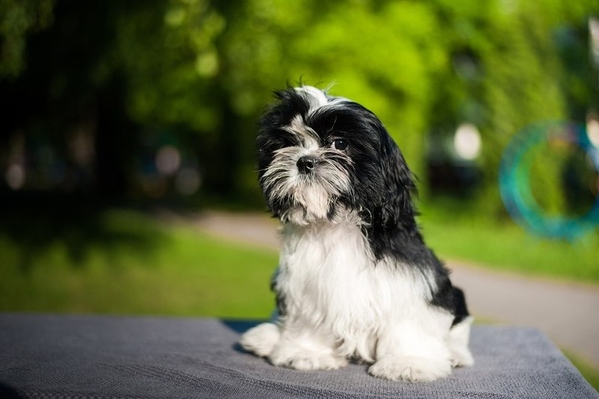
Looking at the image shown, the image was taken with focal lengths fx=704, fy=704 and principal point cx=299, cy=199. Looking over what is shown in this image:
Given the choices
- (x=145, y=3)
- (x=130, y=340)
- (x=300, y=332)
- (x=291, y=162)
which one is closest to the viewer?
(x=291, y=162)

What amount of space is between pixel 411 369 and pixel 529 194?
500 inches

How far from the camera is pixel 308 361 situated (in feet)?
12.4

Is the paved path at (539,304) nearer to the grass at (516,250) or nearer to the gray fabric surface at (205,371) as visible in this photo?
the grass at (516,250)

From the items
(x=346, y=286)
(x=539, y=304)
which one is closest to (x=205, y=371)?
(x=346, y=286)

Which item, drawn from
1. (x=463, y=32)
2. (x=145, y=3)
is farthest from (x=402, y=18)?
(x=145, y=3)

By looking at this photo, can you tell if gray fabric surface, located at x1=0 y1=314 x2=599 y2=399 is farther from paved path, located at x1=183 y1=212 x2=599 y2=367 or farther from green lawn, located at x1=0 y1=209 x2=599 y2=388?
paved path, located at x1=183 y1=212 x2=599 y2=367

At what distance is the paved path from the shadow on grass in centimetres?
566

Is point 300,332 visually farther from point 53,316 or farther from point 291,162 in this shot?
point 53,316

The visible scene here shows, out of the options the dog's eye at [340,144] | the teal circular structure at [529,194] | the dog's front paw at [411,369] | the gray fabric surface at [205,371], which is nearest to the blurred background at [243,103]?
the teal circular structure at [529,194]

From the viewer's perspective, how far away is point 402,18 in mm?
14898

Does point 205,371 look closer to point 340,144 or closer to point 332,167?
point 332,167

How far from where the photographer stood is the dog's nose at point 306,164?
3414mm

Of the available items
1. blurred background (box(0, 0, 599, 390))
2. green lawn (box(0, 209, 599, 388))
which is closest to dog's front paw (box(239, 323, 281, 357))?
green lawn (box(0, 209, 599, 388))

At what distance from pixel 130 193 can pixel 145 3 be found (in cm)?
1679
